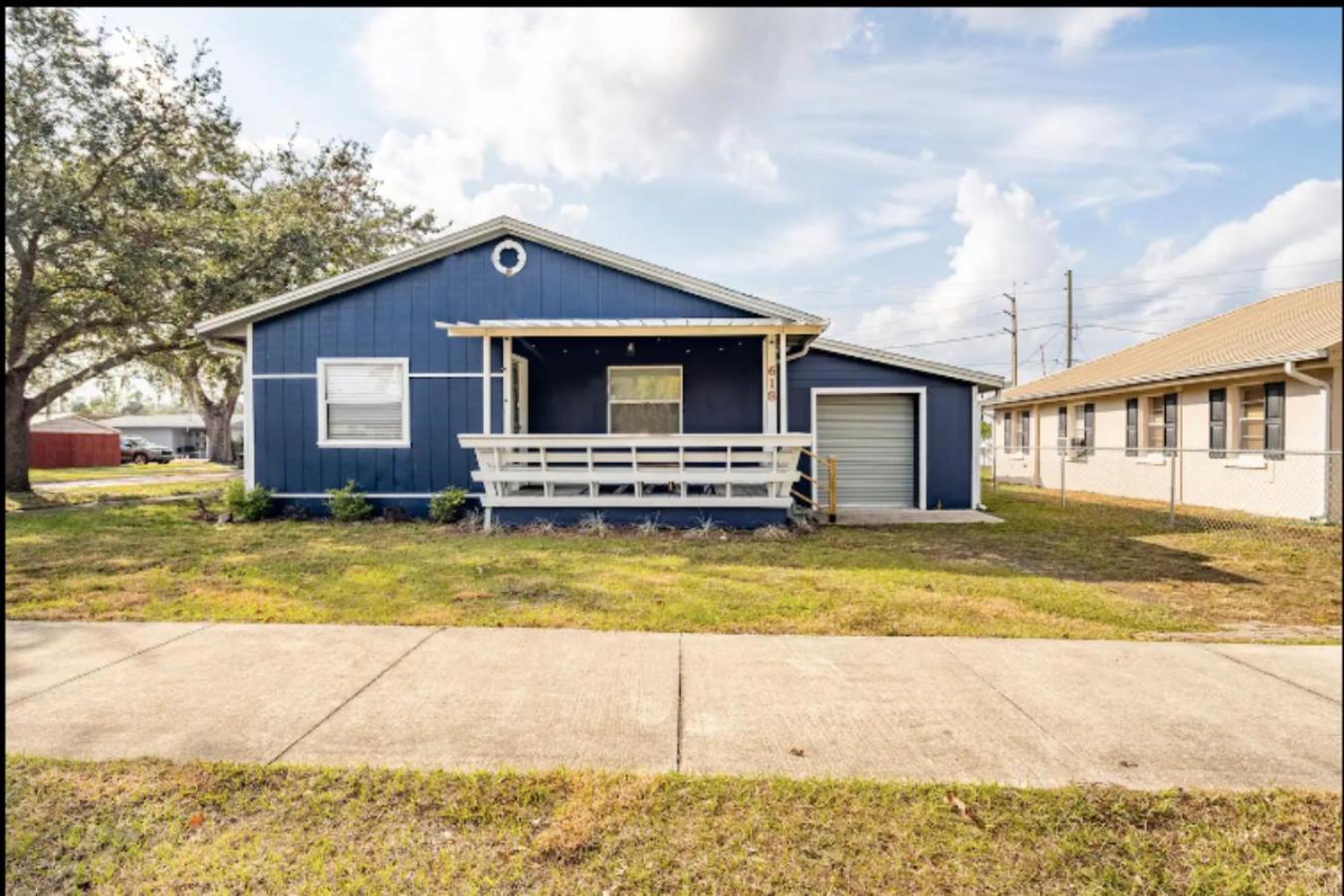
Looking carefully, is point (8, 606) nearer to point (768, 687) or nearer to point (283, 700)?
point (283, 700)

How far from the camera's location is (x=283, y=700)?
3332mm

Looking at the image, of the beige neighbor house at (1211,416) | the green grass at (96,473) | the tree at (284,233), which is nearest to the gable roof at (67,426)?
the green grass at (96,473)

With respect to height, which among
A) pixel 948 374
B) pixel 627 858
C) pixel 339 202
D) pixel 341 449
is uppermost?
pixel 339 202

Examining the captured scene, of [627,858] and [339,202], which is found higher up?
[339,202]

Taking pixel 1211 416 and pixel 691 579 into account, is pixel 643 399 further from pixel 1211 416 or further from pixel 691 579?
pixel 1211 416

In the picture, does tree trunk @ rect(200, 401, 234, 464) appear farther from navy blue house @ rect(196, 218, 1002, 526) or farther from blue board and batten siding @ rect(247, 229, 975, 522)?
blue board and batten siding @ rect(247, 229, 975, 522)

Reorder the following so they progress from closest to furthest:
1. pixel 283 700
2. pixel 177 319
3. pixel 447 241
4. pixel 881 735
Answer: pixel 881 735 → pixel 283 700 → pixel 447 241 → pixel 177 319

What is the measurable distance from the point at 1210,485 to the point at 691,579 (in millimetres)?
11270

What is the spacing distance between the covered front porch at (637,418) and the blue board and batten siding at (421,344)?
42 centimetres

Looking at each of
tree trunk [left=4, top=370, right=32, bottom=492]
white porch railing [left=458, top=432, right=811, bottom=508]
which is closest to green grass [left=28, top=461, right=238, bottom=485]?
tree trunk [left=4, top=370, right=32, bottom=492]

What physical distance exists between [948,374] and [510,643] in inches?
369

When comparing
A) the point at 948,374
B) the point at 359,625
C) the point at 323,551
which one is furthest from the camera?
the point at 948,374

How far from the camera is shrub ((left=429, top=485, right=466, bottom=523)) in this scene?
9.44 metres

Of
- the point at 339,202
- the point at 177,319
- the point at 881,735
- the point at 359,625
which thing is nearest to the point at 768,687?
the point at 881,735
